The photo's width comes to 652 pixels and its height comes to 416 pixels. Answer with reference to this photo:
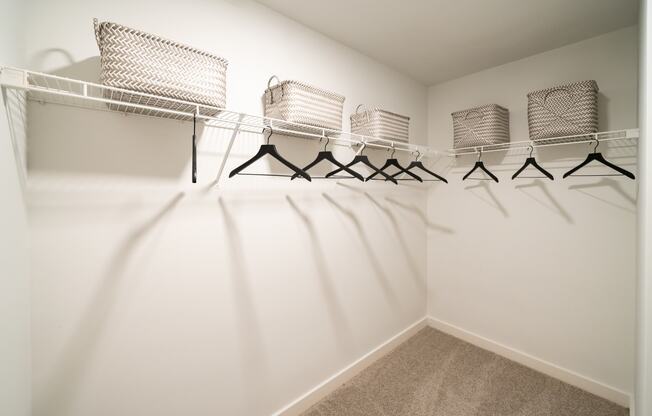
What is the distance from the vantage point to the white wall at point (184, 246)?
111 centimetres

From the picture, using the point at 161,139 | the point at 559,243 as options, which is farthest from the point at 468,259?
the point at 161,139

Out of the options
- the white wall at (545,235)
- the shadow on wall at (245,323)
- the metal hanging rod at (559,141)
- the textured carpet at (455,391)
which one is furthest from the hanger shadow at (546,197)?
the shadow on wall at (245,323)

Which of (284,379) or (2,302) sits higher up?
(2,302)

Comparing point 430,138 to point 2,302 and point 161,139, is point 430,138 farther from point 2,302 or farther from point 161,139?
point 2,302

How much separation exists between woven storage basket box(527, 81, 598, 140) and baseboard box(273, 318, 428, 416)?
2056 mm

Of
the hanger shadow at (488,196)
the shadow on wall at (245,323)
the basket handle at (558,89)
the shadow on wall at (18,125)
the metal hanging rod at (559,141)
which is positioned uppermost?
the basket handle at (558,89)

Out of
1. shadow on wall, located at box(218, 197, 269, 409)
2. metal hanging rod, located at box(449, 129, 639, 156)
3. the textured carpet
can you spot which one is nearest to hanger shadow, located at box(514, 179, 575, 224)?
metal hanging rod, located at box(449, 129, 639, 156)

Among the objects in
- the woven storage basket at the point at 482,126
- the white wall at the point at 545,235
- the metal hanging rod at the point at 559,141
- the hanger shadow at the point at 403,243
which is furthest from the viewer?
the hanger shadow at the point at 403,243

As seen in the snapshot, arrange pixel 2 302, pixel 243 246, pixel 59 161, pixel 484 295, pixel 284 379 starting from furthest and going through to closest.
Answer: pixel 484 295
pixel 284 379
pixel 243 246
pixel 59 161
pixel 2 302

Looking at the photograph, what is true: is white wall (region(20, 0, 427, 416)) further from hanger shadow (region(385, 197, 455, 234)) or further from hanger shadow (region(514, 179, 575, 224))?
hanger shadow (region(514, 179, 575, 224))

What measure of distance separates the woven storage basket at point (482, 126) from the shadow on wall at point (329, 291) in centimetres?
157

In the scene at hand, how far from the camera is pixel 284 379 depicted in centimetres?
182

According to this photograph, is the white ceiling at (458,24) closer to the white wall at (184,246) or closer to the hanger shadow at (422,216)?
the white wall at (184,246)

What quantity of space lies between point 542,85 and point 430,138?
101cm
